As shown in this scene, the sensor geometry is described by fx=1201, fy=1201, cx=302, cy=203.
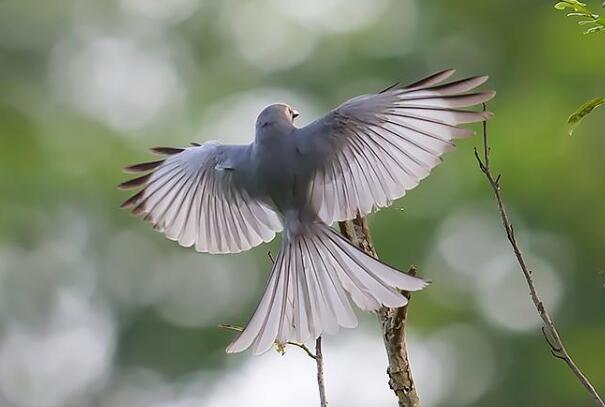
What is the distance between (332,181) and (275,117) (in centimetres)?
19

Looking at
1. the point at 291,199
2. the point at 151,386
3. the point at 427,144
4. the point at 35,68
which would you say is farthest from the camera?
the point at 35,68

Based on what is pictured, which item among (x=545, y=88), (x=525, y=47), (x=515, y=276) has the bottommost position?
(x=515, y=276)

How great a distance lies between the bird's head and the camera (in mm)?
2613

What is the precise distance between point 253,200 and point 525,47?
22.2ft

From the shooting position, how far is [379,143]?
2.59 m

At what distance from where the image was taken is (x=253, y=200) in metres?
2.77

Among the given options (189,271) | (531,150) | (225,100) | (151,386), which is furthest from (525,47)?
(151,386)

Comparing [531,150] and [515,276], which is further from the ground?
[531,150]

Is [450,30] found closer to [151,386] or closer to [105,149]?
[105,149]

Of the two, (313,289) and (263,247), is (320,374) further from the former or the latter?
(263,247)

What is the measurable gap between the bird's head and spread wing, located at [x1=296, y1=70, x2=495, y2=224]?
39mm

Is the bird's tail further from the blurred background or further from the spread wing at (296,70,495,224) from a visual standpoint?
the blurred background

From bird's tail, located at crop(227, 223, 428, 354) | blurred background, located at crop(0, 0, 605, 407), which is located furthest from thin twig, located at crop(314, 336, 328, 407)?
blurred background, located at crop(0, 0, 605, 407)

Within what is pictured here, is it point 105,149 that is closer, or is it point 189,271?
point 105,149
